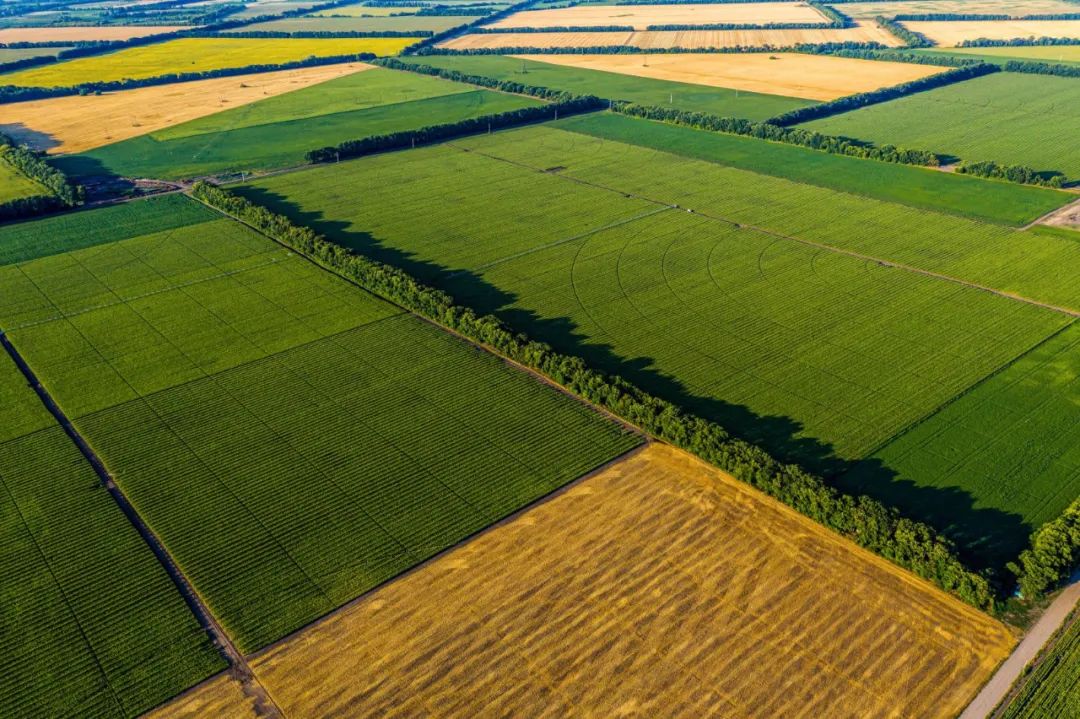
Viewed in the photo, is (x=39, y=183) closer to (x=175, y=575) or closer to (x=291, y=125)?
(x=291, y=125)

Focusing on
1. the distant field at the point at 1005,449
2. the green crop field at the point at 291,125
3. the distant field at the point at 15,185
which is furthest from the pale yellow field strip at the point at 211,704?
the green crop field at the point at 291,125

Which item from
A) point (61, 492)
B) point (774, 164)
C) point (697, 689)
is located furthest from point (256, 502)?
point (774, 164)

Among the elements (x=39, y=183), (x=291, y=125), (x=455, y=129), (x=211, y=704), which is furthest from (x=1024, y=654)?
(x=291, y=125)

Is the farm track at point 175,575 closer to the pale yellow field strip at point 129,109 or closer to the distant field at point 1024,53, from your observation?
the pale yellow field strip at point 129,109

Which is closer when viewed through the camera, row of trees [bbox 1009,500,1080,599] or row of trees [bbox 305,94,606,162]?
row of trees [bbox 1009,500,1080,599]

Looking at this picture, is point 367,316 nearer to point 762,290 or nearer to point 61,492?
point 61,492

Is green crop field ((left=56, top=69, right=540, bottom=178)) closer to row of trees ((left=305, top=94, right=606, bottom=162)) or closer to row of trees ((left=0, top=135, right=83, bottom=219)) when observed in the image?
row of trees ((left=0, top=135, right=83, bottom=219))

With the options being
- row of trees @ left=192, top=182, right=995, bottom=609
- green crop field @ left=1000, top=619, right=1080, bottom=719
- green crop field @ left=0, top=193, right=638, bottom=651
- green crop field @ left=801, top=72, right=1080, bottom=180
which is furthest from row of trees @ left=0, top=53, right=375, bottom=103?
green crop field @ left=1000, top=619, right=1080, bottom=719
